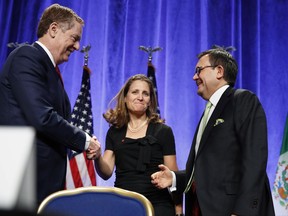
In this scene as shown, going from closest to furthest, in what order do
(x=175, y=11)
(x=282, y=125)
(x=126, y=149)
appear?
1. (x=126, y=149)
2. (x=282, y=125)
3. (x=175, y=11)

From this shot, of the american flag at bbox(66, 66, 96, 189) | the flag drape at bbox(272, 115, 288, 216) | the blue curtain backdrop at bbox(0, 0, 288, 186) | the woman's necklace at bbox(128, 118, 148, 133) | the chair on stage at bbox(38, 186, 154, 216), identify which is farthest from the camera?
the blue curtain backdrop at bbox(0, 0, 288, 186)

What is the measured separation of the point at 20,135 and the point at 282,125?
4.04 metres

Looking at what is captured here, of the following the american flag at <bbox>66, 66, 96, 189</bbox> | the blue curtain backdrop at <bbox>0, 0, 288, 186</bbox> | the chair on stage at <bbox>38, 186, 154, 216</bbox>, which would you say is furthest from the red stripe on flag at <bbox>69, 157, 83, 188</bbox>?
the chair on stage at <bbox>38, 186, 154, 216</bbox>

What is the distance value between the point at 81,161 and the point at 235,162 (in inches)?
78.3

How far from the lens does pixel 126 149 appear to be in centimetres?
244

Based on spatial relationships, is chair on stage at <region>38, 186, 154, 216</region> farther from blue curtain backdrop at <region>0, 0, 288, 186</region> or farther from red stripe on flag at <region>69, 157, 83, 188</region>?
blue curtain backdrop at <region>0, 0, 288, 186</region>

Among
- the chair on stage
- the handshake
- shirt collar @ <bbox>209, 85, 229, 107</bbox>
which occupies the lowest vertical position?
the chair on stage

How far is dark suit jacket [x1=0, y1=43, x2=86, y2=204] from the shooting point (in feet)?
5.71

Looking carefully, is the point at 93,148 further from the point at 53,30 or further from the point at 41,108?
the point at 53,30

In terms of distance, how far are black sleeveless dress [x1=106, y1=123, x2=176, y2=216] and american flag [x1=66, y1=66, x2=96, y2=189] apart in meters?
1.11

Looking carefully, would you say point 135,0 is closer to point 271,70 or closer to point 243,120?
point 271,70

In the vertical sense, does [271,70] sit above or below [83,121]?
above

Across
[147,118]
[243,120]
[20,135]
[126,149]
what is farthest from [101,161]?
[20,135]

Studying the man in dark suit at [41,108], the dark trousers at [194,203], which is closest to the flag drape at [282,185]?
the dark trousers at [194,203]
